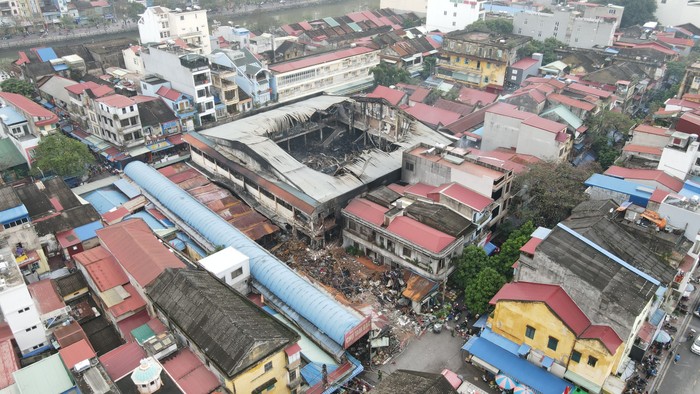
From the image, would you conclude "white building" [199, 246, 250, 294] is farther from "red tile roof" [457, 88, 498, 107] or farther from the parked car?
"red tile roof" [457, 88, 498, 107]

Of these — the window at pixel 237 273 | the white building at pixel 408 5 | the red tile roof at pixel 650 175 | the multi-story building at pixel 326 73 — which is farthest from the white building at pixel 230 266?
the white building at pixel 408 5

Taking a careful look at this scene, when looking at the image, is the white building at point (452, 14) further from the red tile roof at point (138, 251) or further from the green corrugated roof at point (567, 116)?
the red tile roof at point (138, 251)

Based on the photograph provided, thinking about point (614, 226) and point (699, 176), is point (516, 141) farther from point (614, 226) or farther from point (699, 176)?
point (614, 226)

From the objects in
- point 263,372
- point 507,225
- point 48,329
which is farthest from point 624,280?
point 48,329

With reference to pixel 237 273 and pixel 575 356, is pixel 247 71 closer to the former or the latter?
pixel 237 273

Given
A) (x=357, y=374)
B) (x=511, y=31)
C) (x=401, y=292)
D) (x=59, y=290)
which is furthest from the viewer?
(x=511, y=31)

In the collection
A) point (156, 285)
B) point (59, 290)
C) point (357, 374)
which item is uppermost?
point (156, 285)
